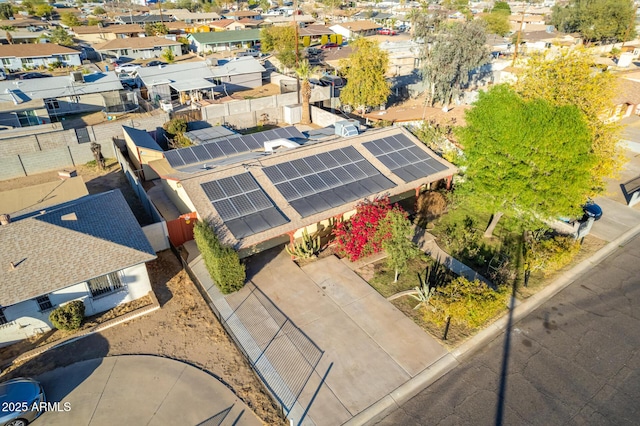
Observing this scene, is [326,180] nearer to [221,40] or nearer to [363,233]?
[363,233]

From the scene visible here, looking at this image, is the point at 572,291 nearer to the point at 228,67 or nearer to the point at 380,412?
the point at 380,412

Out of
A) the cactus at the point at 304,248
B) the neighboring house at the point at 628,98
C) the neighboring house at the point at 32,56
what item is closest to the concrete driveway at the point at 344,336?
the cactus at the point at 304,248

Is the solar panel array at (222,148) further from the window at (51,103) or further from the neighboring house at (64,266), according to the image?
the window at (51,103)

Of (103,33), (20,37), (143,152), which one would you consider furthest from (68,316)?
(20,37)

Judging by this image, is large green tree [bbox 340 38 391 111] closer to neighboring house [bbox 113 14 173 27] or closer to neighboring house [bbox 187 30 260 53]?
neighboring house [bbox 187 30 260 53]

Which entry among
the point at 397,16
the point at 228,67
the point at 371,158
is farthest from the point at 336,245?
the point at 397,16
